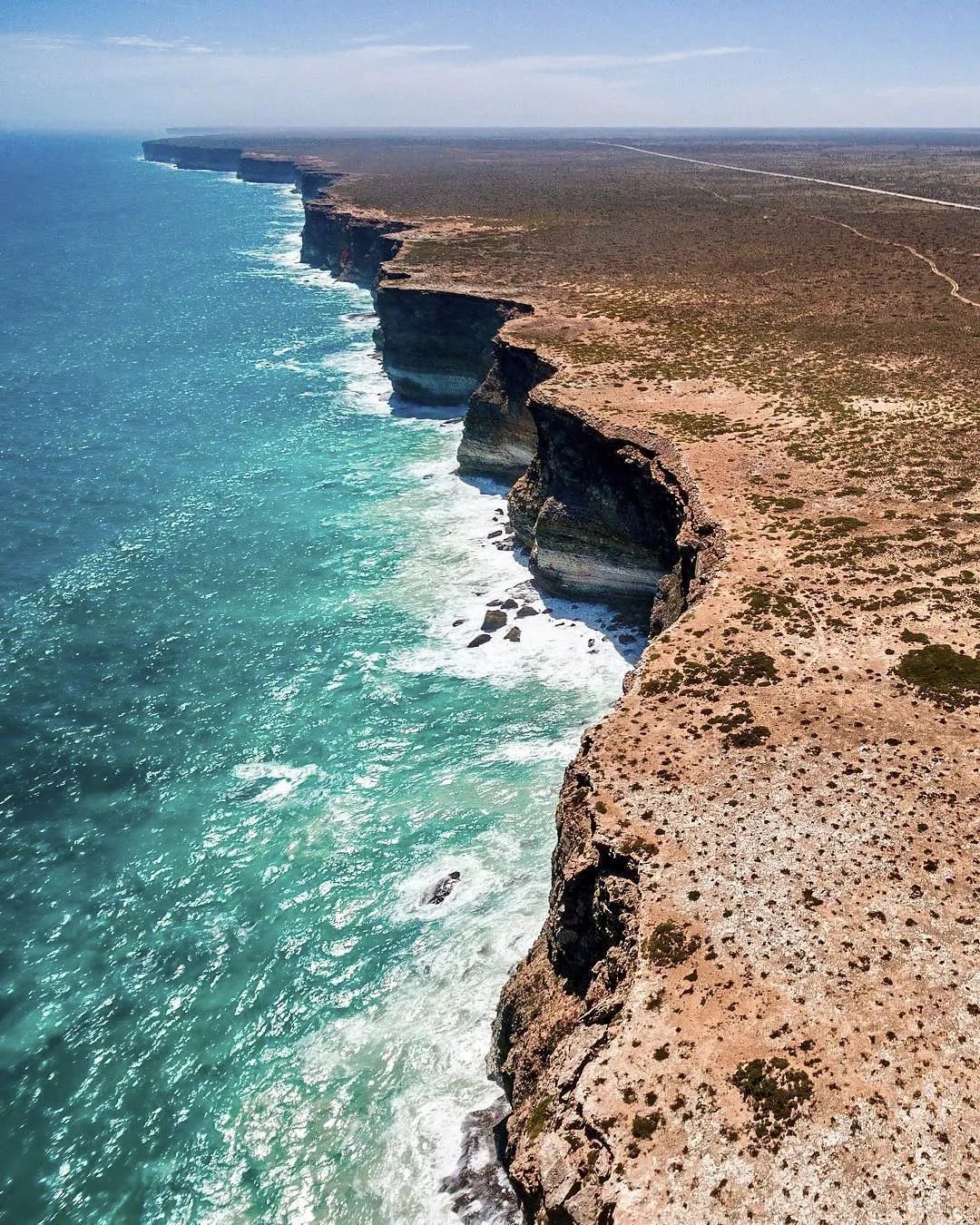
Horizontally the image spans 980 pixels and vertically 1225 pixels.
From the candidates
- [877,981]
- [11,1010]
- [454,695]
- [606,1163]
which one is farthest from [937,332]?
[11,1010]

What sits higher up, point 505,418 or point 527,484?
point 505,418

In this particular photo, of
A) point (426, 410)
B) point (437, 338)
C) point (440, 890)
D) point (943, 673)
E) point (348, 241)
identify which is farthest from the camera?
point (348, 241)

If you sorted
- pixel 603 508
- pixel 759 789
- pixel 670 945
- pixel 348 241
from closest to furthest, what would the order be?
pixel 670 945
pixel 759 789
pixel 603 508
pixel 348 241

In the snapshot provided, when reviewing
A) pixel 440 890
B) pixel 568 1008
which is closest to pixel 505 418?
pixel 440 890

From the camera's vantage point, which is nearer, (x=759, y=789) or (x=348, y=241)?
(x=759, y=789)

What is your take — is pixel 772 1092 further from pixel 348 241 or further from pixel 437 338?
pixel 348 241

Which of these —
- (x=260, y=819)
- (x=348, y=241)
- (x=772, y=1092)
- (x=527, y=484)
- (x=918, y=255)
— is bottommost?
(x=260, y=819)

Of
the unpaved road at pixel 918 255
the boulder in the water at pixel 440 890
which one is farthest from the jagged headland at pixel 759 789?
the unpaved road at pixel 918 255
